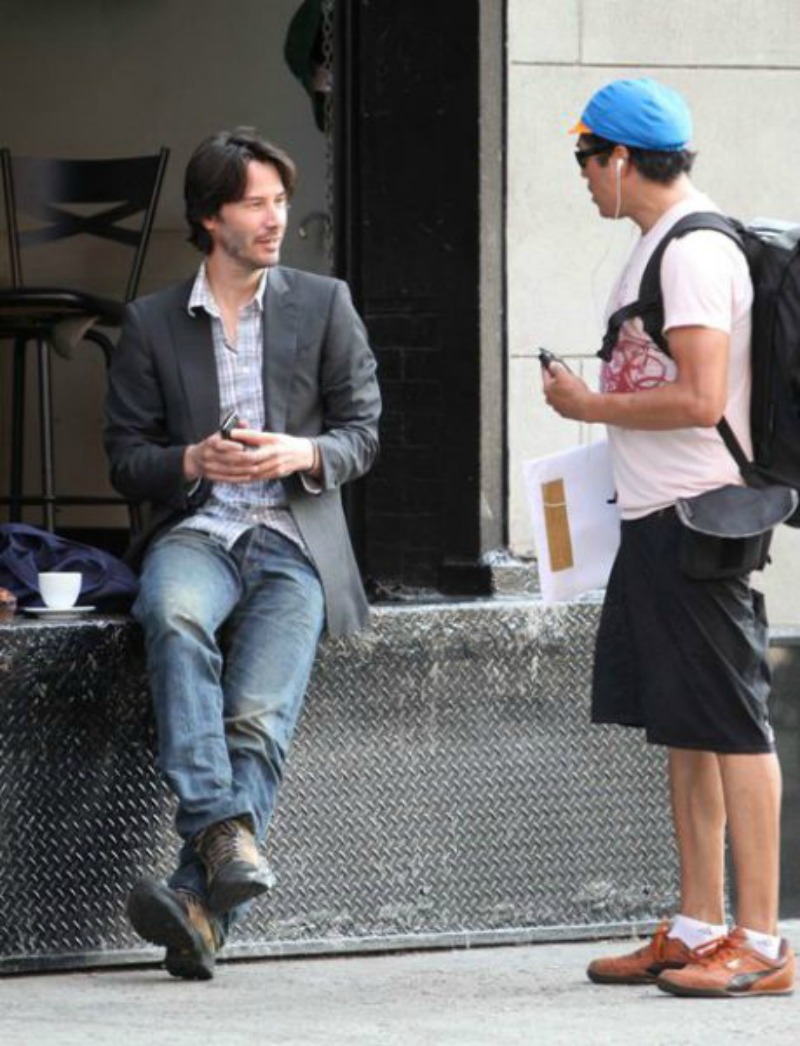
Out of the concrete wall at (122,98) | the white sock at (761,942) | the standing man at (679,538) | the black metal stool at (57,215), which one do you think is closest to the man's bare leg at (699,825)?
the standing man at (679,538)

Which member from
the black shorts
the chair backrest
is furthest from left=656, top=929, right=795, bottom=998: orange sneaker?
the chair backrest

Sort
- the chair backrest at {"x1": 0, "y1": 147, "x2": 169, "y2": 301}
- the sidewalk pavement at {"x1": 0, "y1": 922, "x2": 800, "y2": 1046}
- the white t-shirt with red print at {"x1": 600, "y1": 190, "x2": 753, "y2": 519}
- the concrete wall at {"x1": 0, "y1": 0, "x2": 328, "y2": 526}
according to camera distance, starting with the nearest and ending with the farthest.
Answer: the sidewalk pavement at {"x1": 0, "y1": 922, "x2": 800, "y2": 1046} < the white t-shirt with red print at {"x1": 600, "y1": 190, "x2": 753, "y2": 519} < the chair backrest at {"x1": 0, "y1": 147, "x2": 169, "y2": 301} < the concrete wall at {"x1": 0, "y1": 0, "x2": 328, "y2": 526}

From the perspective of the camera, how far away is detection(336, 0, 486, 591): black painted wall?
670 cm

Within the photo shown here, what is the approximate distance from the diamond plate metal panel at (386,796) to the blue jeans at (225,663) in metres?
0.28

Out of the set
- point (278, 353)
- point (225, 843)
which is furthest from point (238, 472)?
point (225, 843)

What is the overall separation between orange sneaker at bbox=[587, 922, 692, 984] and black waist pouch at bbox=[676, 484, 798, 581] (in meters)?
0.79

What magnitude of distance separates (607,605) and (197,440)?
0.97 m

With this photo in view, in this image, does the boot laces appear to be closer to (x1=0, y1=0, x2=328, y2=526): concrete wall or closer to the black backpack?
the black backpack

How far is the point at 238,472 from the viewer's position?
5680 millimetres


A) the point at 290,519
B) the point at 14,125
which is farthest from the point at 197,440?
the point at 14,125

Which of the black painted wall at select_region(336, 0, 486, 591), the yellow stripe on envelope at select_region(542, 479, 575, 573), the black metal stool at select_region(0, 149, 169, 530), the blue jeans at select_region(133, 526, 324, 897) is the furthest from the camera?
the black metal stool at select_region(0, 149, 169, 530)

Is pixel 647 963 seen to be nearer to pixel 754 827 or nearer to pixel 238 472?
pixel 754 827

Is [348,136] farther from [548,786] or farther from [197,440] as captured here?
[548,786]

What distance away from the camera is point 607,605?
5598mm
